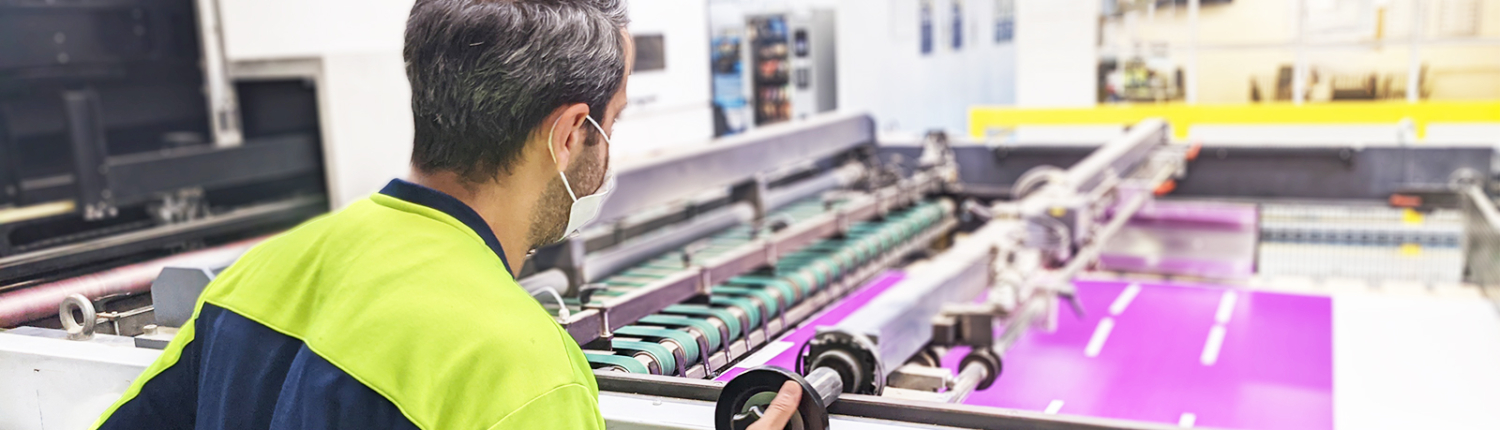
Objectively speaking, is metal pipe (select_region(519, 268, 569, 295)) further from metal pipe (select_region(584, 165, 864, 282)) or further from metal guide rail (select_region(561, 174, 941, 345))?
metal pipe (select_region(584, 165, 864, 282))

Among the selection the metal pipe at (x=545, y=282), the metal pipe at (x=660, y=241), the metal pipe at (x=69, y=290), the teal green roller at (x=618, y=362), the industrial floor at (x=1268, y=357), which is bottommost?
the industrial floor at (x=1268, y=357)

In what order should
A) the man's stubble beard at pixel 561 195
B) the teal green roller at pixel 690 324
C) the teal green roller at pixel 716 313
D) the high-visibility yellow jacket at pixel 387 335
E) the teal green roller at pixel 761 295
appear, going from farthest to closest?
the teal green roller at pixel 761 295 < the teal green roller at pixel 716 313 < the teal green roller at pixel 690 324 < the man's stubble beard at pixel 561 195 < the high-visibility yellow jacket at pixel 387 335

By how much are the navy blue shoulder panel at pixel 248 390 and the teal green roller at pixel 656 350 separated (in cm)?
64

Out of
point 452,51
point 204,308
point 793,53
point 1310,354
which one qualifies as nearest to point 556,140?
point 452,51

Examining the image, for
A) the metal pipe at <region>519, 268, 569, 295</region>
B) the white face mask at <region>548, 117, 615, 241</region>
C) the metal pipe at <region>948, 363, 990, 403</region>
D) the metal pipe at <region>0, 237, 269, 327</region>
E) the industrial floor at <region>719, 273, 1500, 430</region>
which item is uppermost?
the white face mask at <region>548, 117, 615, 241</region>

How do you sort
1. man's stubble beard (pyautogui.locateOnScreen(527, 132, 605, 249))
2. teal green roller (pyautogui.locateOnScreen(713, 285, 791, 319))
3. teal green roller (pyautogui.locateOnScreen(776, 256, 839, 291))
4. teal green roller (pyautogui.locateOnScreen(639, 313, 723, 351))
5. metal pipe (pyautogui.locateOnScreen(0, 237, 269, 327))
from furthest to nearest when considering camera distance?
teal green roller (pyautogui.locateOnScreen(776, 256, 839, 291)) < teal green roller (pyautogui.locateOnScreen(713, 285, 791, 319)) < teal green roller (pyautogui.locateOnScreen(639, 313, 723, 351)) < metal pipe (pyautogui.locateOnScreen(0, 237, 269, 327)) < man's stubble beard (pyautogui.locateOnScreen(527, 132, 605, 249))

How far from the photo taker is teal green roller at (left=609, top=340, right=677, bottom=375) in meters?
→ 1.59

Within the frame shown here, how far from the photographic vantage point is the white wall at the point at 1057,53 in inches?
332

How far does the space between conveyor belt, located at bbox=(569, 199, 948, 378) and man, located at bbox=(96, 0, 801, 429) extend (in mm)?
475


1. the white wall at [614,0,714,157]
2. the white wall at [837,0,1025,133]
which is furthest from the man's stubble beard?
the white wall at [837,0,1025,133]

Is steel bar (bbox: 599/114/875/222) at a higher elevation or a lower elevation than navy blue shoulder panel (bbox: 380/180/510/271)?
lower

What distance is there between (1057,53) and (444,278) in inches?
323

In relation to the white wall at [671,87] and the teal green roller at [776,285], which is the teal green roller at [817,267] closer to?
the teal green roller at [776,285]

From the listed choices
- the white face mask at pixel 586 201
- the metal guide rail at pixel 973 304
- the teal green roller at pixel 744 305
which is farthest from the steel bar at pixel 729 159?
the white face mask at pixel 586 201
